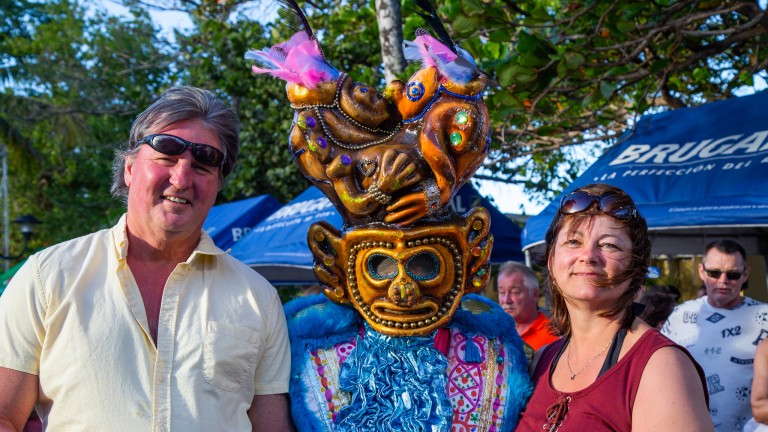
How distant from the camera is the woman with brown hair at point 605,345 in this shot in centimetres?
188

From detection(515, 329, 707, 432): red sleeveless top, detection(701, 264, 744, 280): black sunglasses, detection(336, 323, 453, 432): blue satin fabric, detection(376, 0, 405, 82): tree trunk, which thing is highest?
detection(376, 0, 405, 82): tree trunk

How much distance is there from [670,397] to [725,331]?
2302 millimetres

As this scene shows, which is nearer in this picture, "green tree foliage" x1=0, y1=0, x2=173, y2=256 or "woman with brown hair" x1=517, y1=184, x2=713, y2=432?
"woman with brown hair" x1=517, y1=184, x2=713, y2=432

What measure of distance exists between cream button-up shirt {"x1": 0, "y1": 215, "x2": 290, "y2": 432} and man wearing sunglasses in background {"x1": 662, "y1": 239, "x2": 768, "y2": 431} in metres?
2.54

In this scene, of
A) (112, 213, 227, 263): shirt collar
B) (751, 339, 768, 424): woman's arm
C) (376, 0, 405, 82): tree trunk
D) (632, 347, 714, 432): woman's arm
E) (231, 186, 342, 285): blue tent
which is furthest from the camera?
(231, 186, 342, 285): blue tent

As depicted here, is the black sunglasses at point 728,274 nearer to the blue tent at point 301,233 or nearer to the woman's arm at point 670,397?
the blue tent at point 301,233

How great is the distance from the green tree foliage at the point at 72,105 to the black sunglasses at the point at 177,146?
1129 centimetres

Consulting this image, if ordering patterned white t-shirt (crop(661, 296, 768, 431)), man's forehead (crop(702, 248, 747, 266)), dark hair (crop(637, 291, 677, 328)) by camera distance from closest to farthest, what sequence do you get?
patterned white t-shirt (crop(661, 296, 768, 431))
man's forehead (crop(702, 248, 747, 266))
dark hair (crop(637, 291, 677, 328))

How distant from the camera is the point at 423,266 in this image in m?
2.32

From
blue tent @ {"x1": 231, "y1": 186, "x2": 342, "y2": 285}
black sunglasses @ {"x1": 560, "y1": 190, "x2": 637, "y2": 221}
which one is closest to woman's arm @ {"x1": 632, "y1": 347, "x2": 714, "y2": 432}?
black sunglasses @ {"x1": 560, "y1": 190, "x2": 637, "y2": 221}

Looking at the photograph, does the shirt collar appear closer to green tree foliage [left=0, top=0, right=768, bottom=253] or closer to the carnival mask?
the carnival mask

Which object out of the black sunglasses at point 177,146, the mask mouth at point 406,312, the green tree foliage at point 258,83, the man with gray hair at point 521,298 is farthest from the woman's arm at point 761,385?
the green tree foliage at point 258,83

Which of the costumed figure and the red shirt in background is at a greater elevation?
the costumed figure

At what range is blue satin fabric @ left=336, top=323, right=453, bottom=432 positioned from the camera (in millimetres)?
2217
